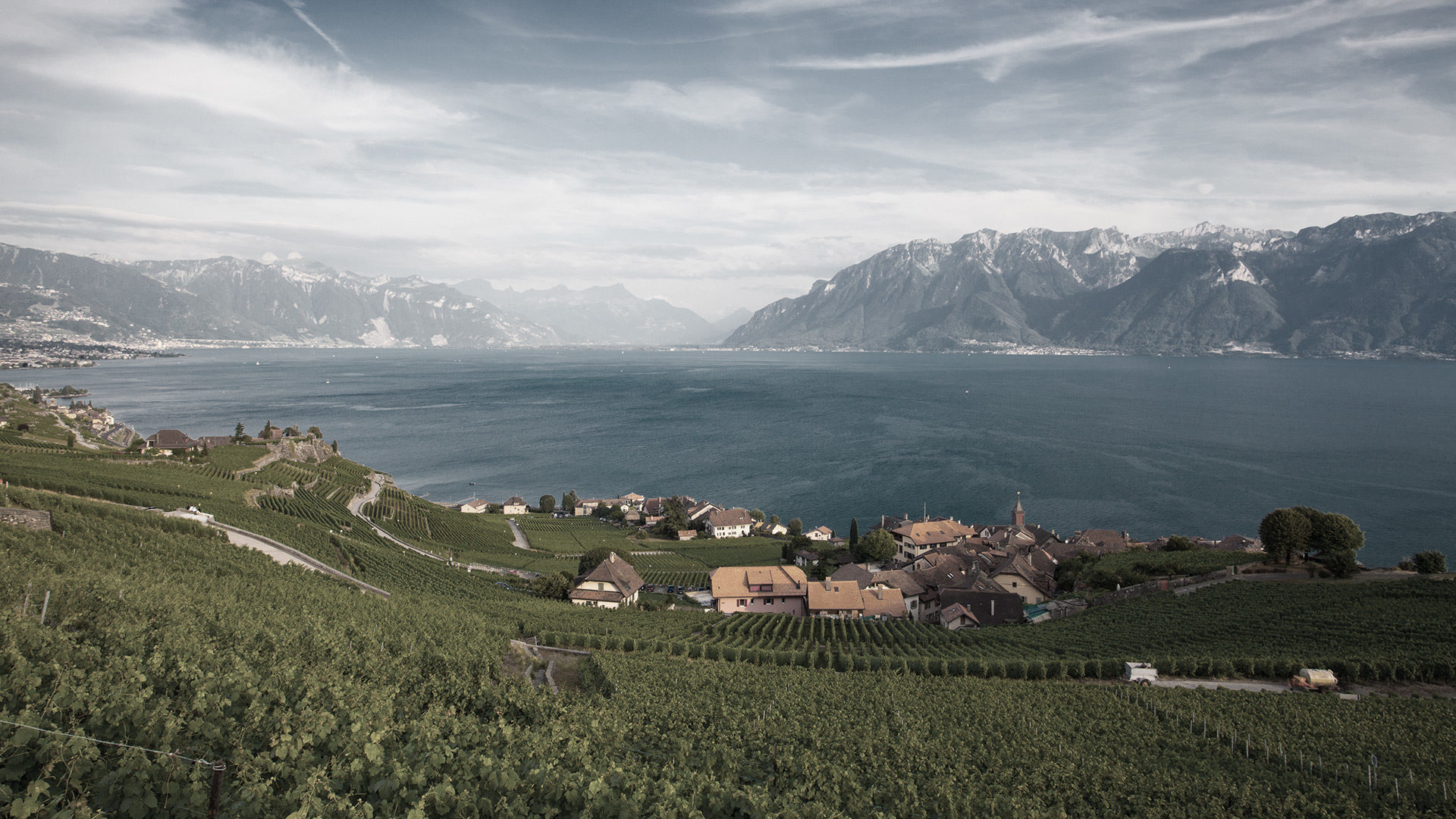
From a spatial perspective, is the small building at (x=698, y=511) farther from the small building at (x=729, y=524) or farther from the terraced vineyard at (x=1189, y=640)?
the terraced vineyard at (x=1189, y=640)

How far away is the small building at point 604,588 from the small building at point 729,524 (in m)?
27.8

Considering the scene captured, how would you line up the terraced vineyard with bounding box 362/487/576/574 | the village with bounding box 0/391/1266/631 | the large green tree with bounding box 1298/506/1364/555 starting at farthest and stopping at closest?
1. the terraced vineyard with bounding box 362/487/576/574
2. the village with bounding box 0/391/1266/631
3. the large green tree with bounding box 1298/506/1364/555

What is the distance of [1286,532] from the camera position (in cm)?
4009

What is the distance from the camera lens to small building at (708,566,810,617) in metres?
45.8

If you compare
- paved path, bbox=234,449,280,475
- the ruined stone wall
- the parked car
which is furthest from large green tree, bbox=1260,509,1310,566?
paved path, bbox=234,449,280,475

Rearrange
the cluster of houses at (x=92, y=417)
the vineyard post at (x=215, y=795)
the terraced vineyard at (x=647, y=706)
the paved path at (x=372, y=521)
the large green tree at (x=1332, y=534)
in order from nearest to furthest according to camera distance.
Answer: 1. the vineyard post at (x=215, y=795)
2. the terraced vineyard at (x=647, y=706)
3. the large green tree at (x=1332, y=534)
4. the paved path at (x=372, y=521)
5. the cluster of houses at (x=92, y=417)

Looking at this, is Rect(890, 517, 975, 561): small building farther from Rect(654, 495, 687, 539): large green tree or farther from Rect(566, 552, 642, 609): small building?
Rect(566, 552, 642, 609): small building

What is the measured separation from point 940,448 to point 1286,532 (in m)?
70.9

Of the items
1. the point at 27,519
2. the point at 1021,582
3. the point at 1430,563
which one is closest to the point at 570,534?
the point at 1021,582

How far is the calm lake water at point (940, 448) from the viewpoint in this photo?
79.3 meters

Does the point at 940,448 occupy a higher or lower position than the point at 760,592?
higher

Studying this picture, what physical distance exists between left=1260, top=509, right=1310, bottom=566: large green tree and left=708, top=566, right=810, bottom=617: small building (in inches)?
1129

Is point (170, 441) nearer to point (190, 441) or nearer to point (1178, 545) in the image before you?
point (190, 441)

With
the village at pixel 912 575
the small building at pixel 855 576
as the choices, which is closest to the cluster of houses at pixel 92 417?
the village at pixel 912 575
